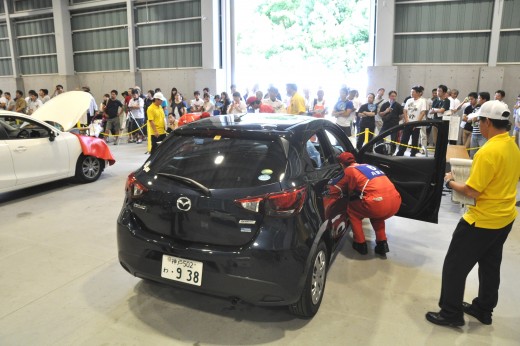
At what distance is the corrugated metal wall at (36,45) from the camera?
1966 centimetres

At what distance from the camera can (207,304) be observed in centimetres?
322

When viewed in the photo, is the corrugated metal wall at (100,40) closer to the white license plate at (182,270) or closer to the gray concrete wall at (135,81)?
the gray concrete wall at (135,81)

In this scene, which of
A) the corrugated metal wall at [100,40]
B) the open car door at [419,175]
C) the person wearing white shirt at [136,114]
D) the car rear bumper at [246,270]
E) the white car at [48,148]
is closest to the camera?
the car rear bumper at [246,270]

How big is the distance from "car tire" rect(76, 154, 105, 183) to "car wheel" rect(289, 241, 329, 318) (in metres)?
5.56

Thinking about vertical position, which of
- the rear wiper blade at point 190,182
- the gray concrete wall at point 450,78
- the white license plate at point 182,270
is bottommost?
the white license plate at point 182,270

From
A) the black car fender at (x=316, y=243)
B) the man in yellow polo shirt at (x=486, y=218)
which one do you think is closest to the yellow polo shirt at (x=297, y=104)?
the black car fender at (x=316, y=243)

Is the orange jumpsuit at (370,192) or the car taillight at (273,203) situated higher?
the car taillight at (273,203)

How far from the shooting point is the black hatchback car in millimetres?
2625

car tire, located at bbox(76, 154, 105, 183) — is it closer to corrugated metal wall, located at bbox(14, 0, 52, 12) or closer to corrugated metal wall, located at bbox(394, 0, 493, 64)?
corrugated metal wall, located at bbox(394, 0, 493, 64)

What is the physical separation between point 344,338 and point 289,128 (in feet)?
5.21

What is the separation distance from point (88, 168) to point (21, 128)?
134 cm

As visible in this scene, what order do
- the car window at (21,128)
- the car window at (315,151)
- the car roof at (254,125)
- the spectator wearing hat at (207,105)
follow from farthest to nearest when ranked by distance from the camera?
the spectator wearing hat at (207,105), the car window at (21,128), the car window at (315,151), the car roof at (254,125)

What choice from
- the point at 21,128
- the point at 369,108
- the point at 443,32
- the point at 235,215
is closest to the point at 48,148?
the point at 21,128

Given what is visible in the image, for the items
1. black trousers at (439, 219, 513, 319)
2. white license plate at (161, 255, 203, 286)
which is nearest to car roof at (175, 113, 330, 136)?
white license plate at (161, 255, 203, 286)
